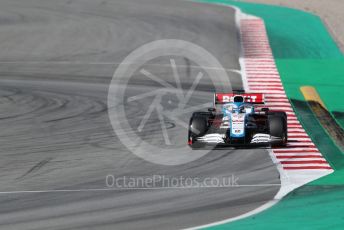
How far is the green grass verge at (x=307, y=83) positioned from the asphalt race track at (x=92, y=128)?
717mm

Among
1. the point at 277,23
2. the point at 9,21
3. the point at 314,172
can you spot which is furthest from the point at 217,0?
the point at 314,172

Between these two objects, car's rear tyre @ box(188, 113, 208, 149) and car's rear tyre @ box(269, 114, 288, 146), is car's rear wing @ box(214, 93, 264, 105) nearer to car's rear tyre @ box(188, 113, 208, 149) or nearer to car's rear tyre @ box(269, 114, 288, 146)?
car's rear tyre @ box(188, 113, 208, 149)

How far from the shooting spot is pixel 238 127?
17469mm

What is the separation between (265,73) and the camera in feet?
93.1

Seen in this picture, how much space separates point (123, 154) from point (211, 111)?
9.03 feet

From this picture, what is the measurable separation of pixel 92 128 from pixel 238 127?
4.68m

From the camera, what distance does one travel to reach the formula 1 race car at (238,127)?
17.4m

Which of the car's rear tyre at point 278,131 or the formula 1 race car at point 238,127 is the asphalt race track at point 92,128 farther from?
the car's rear tyre at point 278,131

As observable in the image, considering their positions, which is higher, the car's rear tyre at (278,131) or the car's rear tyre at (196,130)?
the car's rear tyre at (278,131)

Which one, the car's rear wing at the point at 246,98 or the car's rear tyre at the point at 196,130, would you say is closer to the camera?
the car's rear tyre at the point at 196,130

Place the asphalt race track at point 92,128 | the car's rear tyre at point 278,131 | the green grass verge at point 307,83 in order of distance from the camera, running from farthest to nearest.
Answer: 1. the car's rear tyre at point 278,131
2. the asphalt race track at point 92,128
3. the green grass verge at point 307,83

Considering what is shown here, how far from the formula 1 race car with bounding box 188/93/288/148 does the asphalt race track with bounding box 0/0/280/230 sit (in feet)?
1.20

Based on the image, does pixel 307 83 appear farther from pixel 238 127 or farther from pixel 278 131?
pixel 238 127

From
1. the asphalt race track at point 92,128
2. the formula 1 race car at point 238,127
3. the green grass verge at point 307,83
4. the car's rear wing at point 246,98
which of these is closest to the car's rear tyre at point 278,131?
the formula 1 race car at point 238,127
